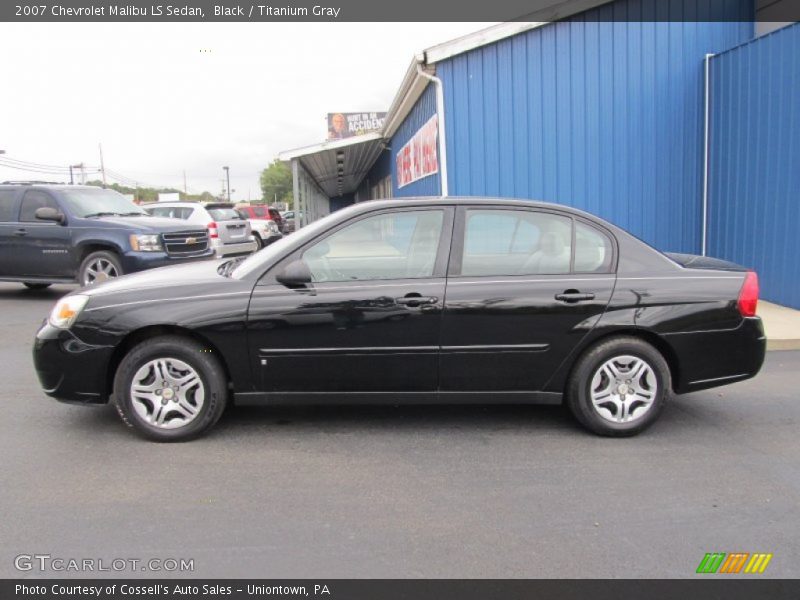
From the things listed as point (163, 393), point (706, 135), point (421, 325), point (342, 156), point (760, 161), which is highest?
point (342, 156)

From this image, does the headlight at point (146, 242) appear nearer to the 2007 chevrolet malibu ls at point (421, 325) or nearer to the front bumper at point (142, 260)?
the front bumper at point (142, 260)

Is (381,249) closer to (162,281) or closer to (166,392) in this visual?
(162,281)

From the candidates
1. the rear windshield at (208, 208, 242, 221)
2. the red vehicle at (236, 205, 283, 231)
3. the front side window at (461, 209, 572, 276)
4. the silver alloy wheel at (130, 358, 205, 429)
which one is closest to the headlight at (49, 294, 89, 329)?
the silver alloy wheel at (130, 358, 205, 429)

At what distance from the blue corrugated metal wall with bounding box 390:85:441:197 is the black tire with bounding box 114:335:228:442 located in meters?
6.50

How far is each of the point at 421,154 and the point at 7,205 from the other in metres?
6.91

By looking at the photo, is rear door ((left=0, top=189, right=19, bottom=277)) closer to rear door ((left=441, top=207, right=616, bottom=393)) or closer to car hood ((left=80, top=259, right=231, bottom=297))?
car hood ((left=80, top=259, right=231, bottom=297))

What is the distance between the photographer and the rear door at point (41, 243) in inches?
374

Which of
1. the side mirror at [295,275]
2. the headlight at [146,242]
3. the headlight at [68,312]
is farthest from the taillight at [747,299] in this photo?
the headlight at [146,242]

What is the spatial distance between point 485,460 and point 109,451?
7.75 feet

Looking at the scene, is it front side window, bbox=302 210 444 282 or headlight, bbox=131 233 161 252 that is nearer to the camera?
front side window, bbox=302 210 444 282

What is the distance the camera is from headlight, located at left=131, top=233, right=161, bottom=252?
923cm

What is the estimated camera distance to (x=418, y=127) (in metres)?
12.2
